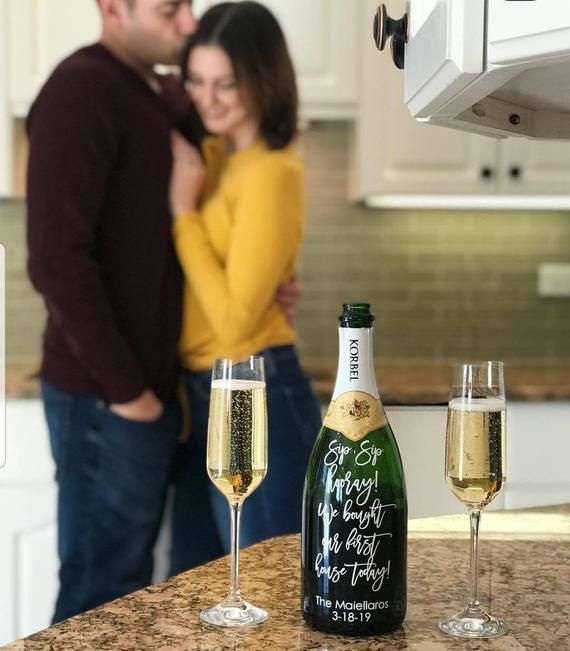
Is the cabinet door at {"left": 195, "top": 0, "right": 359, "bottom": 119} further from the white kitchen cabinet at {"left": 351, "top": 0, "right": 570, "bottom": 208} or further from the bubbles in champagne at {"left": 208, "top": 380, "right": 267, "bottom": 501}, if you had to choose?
the bubbles in champagne at {"left": 208, "top": 380, "right": 267, "bottom": 501}

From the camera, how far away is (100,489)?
90.3 inches

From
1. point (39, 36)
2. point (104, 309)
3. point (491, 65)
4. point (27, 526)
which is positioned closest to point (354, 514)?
point (491, 65)

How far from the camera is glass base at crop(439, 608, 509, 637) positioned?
2.88 feet

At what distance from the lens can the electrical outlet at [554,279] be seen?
305 centimetres

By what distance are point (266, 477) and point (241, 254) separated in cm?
47

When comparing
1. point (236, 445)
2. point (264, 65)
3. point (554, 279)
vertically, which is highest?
point (264, 65)

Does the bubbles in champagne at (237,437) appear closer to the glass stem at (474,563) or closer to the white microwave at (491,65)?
the glass stem at (474,563)

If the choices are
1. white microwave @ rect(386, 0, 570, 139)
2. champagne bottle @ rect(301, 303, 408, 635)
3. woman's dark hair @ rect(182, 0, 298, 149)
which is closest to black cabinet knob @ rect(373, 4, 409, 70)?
white microwave @ rect(386, 0, 570, 139)

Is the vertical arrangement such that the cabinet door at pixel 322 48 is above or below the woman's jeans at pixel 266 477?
above

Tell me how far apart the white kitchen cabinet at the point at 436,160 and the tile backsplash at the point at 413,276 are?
0.27m

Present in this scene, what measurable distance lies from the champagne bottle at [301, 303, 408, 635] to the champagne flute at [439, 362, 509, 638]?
0.05 m

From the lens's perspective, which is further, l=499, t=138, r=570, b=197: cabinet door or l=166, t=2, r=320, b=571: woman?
l=499, t=138, r=570, b=197: cabinet door

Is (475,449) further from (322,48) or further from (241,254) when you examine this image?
(322,48)

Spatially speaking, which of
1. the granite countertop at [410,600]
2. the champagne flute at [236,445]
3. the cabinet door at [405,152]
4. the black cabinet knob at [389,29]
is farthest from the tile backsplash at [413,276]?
the champagne flute at [236,445]
